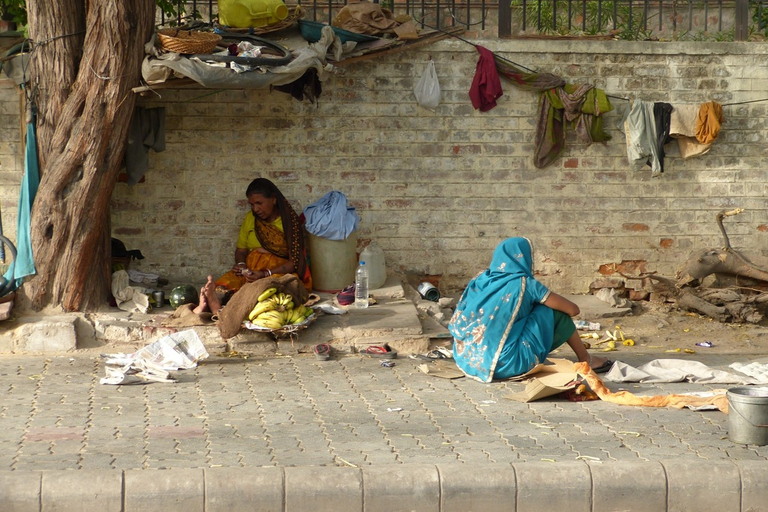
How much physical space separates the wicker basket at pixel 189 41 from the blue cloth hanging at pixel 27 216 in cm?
132

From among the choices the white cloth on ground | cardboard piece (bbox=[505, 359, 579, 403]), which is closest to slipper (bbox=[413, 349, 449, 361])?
cardboard piece (bbox=[505, 359, 579, 403])

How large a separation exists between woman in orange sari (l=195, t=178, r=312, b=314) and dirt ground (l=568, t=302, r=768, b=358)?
2.80 m

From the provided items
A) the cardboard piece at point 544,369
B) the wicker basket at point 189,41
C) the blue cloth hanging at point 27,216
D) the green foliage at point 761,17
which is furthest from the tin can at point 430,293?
the green foliage at point 761,17

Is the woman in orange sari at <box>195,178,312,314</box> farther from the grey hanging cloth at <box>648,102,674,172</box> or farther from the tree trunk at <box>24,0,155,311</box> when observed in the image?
the grey hanging cloth at <box>648,102,674,172</box>

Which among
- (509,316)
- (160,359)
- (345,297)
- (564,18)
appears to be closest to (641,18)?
(564,18)

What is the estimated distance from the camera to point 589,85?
9484 millimetres

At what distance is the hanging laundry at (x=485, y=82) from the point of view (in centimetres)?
930

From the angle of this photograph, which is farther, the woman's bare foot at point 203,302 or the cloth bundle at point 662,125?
the cloth bundle at point 662,125

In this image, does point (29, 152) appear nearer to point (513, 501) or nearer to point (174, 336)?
point (174, 336)

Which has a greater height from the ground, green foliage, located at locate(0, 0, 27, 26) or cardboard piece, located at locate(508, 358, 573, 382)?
green foliage, located at locate(0, 0, 27, 26)

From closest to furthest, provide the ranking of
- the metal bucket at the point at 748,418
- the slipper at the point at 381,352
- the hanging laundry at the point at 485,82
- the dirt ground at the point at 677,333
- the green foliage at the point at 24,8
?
1. the metal bucket at the point at 748,418
2. the slipper at the point at 381,352
3. the dirt ground at the point at 677,333
4. the green foliage at the point at 24,8
5. the hanging laundry at the point at 485,82

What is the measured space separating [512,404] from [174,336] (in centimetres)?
275

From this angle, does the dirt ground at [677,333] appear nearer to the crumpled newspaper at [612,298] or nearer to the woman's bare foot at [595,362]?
the crumpled newspaper at [612,298]

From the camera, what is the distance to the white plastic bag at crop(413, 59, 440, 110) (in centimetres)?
932
